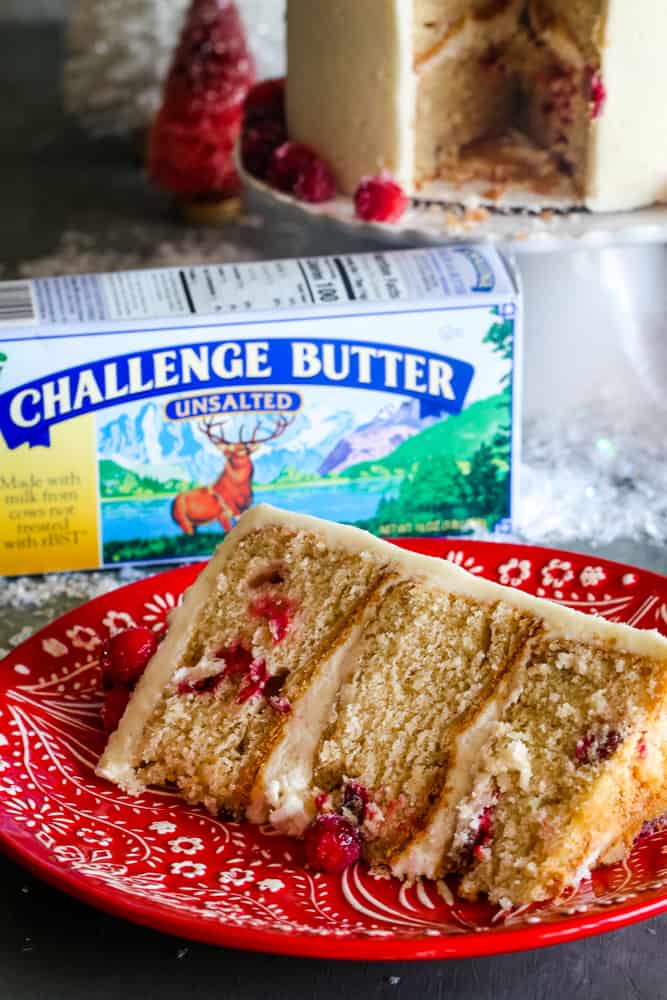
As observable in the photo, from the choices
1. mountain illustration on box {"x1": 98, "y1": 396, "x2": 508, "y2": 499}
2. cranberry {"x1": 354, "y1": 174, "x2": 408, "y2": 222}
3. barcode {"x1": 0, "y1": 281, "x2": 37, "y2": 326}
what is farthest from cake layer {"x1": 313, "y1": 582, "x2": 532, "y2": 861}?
cranberry {"x1": 354, "y1": 174, "x2": 408, "y2": 222}

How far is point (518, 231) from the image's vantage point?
1637mm

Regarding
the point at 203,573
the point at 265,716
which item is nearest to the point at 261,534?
the point at 203,573

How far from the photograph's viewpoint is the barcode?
1.43 metres

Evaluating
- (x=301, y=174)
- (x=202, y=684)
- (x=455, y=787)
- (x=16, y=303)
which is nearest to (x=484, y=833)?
(x=455, y=787)

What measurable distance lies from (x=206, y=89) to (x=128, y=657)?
3.97 feet

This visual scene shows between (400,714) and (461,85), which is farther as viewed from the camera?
(461,85)

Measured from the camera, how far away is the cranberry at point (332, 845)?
3.36ft

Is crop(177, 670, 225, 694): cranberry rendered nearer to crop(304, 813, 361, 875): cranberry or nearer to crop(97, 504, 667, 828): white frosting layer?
crop(97, 504, 667, 828): white frosting layer

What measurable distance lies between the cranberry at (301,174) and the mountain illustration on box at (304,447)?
0.35 metres

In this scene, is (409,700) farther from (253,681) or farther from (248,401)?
(248,401)

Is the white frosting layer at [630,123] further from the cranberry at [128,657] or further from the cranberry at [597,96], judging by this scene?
the cranberry at [128,657]

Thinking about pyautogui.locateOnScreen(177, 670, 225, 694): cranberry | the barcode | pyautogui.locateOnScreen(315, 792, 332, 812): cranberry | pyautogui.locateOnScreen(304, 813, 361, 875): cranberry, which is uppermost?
the barcode

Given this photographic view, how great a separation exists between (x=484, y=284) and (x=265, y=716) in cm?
57

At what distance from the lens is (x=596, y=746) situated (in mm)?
1014
